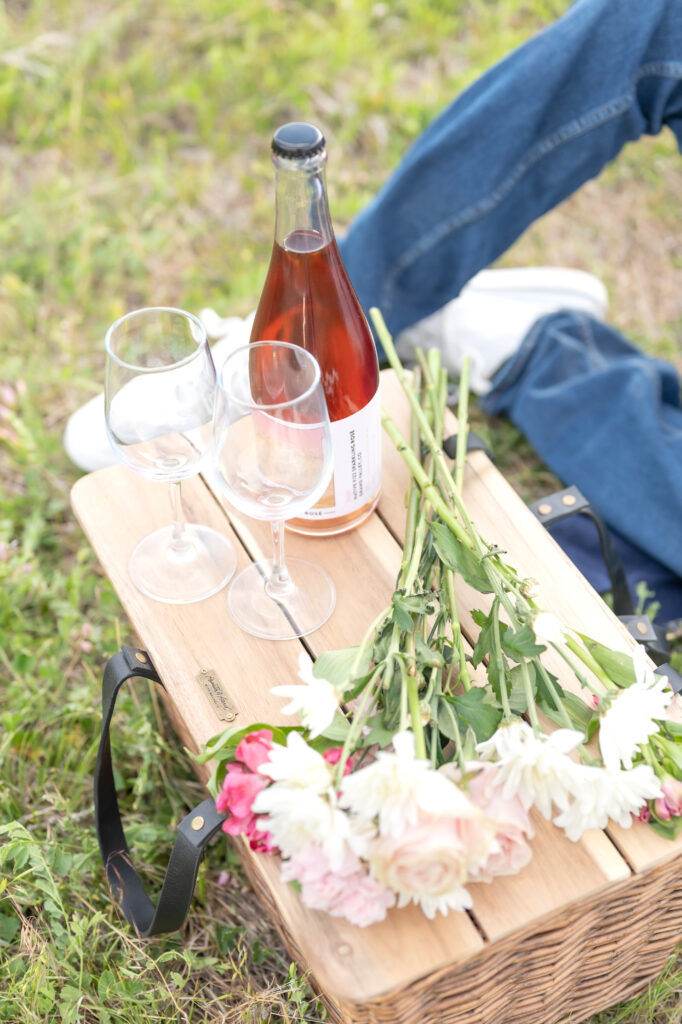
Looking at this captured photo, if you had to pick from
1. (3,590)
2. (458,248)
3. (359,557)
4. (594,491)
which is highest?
(458,248)

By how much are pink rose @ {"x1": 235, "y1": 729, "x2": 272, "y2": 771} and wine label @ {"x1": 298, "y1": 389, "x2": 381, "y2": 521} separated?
35 centimetres

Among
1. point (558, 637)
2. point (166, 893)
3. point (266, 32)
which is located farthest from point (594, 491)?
point (266, 32)

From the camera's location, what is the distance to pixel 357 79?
2.40m

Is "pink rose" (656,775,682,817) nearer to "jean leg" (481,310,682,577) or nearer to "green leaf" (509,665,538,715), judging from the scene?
"green leaf" (509,665,538,715)

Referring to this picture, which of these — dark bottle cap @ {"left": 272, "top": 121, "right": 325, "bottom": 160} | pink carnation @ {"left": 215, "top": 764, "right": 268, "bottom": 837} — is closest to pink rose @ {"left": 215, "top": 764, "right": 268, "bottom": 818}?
pink carnation @ {"left": 215, "top": 764, "right": 268, "bottom": 837}

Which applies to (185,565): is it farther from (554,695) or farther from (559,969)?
(559,969)

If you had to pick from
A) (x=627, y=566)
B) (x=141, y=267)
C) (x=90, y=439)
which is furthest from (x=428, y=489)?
(x=141, y=267)

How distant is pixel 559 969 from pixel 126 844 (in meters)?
0.54

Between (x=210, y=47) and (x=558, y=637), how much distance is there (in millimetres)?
2144

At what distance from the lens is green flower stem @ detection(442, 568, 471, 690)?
861 millimetres

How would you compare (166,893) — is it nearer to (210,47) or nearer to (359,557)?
(359,557)

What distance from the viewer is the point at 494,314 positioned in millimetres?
Answer: 1761

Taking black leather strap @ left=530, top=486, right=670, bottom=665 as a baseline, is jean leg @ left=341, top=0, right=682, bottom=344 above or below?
above

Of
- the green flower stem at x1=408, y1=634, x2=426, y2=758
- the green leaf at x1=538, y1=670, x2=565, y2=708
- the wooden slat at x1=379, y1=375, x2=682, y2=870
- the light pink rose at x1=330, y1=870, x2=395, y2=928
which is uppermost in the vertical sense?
the green flower stem at x1=408, y1=634, x2=426, y2=758
